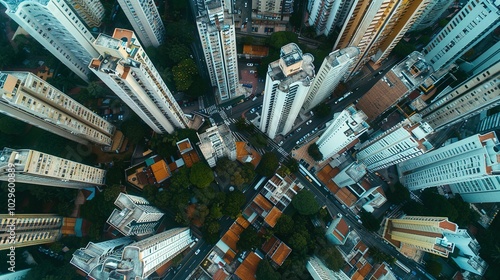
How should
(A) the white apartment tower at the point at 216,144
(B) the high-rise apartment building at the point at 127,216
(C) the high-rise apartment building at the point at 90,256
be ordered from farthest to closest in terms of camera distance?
(A) the white apartment tower at the point at 216,144 → (B) the high-rise apartment building at the point at 127,216 → (C) the high-rise apartment building at the point at 90,256

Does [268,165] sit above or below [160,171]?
below

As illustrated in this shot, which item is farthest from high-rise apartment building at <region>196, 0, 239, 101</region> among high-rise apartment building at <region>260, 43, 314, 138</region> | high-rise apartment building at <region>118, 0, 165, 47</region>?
high-rise apartment building at <region>118, 0, 165, 47</region>

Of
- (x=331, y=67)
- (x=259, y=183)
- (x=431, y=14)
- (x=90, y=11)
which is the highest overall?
(x=90, y=11)

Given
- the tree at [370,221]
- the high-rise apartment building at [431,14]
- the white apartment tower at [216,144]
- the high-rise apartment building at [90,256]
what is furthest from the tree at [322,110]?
the high-rise apartment building at [90,256]

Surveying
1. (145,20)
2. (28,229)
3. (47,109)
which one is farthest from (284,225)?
(145,20)

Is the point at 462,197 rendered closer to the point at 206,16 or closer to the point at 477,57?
the point at 477,57

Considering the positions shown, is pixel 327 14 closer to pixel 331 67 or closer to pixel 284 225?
pixel 331 67

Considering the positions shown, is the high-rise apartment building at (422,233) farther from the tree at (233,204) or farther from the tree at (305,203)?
the tree at (233,204)
